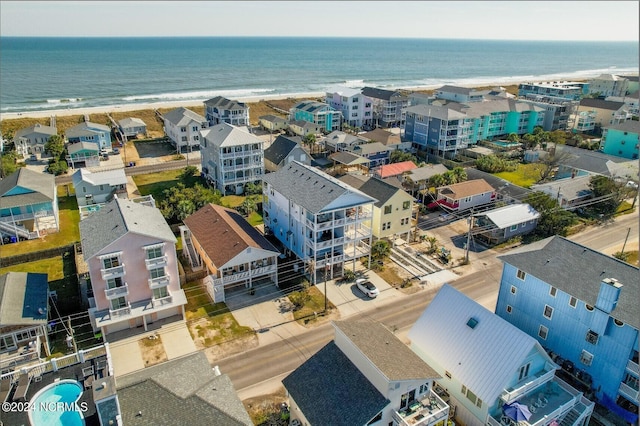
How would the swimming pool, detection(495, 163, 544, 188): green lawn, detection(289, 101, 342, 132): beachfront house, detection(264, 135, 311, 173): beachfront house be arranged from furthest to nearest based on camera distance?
detection(289, 101, 342, 132): beachfront house, detection(495, 163, 544, 188): green lawn, detection(264, 135, 311, 173): beachfront house, the swimming pool

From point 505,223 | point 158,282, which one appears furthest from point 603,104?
point 158,282

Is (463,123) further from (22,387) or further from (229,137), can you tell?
(22,387)

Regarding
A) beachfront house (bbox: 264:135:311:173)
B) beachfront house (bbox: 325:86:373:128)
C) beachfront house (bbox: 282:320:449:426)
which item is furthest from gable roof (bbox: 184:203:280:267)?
beachfront house (bbox: 325:86:373:128)

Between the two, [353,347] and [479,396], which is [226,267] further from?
[479,396]

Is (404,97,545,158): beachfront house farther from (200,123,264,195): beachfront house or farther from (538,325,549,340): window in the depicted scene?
(538,325,549,340): window

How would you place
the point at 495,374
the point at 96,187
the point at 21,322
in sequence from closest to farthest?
the point at 495,374 → the point at 21,322 → the point at 96,187

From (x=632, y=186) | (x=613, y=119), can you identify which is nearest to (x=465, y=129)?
(x=632, y=186)
